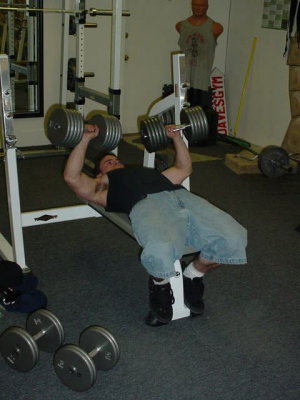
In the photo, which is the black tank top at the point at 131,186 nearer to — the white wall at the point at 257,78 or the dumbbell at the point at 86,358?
the dumbbell at the point at 86,358

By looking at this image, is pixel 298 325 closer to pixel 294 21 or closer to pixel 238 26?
pixel 294 21

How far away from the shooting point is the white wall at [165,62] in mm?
5039

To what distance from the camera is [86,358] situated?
66.2 inches

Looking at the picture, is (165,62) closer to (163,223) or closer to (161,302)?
(163,223)

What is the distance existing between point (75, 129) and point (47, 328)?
0.91 metres

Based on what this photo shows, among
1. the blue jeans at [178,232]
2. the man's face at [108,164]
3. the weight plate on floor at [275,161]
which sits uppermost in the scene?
the man's face at [108,164]

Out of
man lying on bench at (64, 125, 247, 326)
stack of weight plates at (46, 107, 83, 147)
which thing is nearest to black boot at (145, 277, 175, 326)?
man lying on bench at (64, 125, 247, 326)

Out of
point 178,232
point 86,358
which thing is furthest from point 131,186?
point 86,358

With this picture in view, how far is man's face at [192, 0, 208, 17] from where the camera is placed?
16.7 ft

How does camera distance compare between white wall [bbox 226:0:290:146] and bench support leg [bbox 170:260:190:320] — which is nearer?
bench support leg [bbox 170:260:190:320]

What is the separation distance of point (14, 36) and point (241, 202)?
2.70m

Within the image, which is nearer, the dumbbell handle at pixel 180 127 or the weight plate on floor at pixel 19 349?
the weight plate on floor at pixel 19 349

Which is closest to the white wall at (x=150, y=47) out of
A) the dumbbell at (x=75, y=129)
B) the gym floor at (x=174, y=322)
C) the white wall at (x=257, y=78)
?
the white wall at (x=257, y=78)

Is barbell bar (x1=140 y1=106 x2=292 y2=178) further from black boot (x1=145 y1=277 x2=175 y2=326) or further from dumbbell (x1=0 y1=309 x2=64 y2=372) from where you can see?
dumbbell (x1=0 y1=309 x2=64 y2=372)
